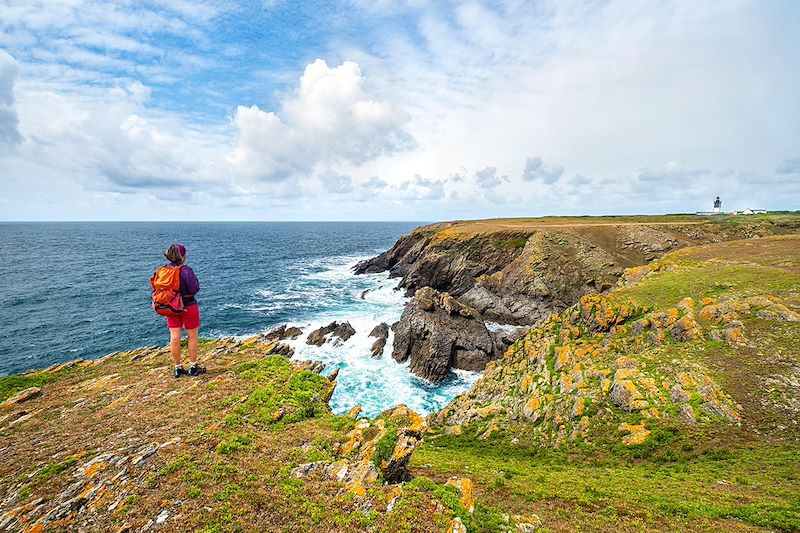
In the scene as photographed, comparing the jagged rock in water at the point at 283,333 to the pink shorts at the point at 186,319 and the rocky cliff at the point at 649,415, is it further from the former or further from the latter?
the pink shorts at the point at 186,319

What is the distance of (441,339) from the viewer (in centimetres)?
3759

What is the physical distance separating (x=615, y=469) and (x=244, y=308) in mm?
59106

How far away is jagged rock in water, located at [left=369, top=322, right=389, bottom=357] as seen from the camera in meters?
41.1

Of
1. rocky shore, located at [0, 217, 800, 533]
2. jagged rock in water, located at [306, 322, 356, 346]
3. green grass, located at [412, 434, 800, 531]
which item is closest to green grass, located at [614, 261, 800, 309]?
rocky shore, located at [0, 217, 800, 533]

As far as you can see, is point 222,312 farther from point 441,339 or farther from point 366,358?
Answer: point 441,339

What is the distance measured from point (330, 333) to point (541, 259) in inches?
1386

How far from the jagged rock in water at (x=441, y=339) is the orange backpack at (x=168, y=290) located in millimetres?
28276

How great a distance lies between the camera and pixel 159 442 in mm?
9539

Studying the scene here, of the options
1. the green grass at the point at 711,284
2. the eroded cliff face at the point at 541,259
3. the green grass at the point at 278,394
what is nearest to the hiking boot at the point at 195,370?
the green grass at the point at 278,394

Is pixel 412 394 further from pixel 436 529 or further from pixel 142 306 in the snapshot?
pixel 142 306

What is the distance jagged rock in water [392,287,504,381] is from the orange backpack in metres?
28.3

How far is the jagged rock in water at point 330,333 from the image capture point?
4388 cm

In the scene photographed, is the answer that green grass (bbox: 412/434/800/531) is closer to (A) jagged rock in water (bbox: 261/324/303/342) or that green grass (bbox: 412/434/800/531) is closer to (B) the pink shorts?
(B) the pink shorts

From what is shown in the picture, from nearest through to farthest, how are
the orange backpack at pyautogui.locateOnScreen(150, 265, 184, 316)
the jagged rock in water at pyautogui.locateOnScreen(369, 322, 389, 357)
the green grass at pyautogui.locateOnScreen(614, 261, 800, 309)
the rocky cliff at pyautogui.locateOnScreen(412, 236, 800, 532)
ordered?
the rocky cliff at pyautogui.locateOnScreen(412, 236, 800, 532) → the orange backpack at pyautogui.locateOnScreen(150, 265, 184, 316) → the green grass at pyautogui.locateOnScreen(614, 261, 800, 309) → the jagged rock in water at pyautogui.locateOnScreen(369, 322, 389, 357)
